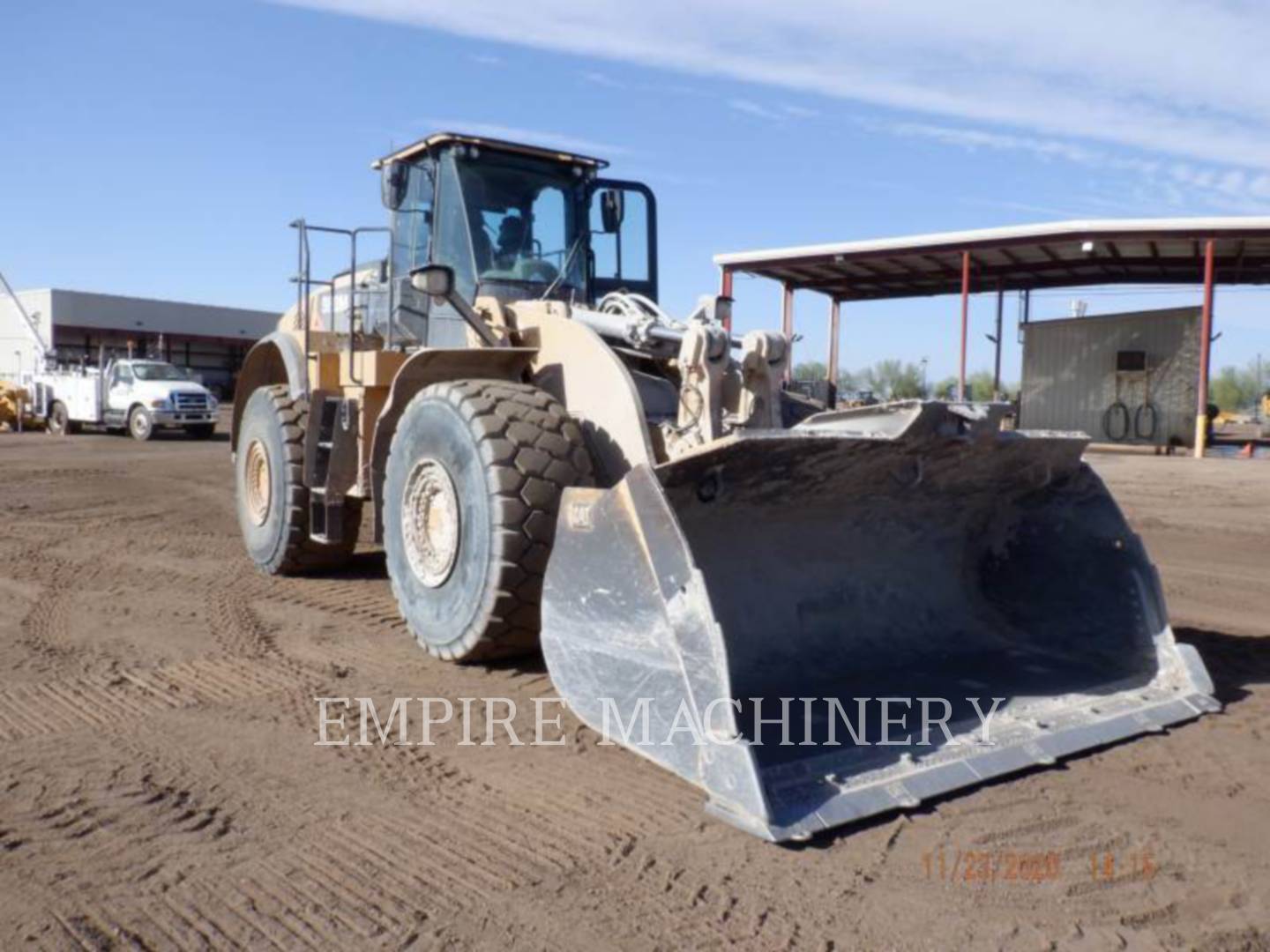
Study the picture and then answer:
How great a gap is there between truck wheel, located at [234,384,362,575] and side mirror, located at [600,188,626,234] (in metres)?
2.31

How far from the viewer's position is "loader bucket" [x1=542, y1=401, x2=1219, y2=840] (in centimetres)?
377

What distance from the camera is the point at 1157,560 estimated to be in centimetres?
941

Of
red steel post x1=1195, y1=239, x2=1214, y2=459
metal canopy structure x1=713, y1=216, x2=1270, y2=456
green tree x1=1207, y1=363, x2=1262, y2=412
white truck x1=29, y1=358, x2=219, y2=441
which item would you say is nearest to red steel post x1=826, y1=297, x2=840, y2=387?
metal canopy structure x1=713, y1=216, x2=1270, y2=456

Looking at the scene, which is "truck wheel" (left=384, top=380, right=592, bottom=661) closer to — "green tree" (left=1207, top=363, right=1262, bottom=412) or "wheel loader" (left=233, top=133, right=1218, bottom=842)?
"wheel loader" (left=233, top=133, right=1218, bottom=842)

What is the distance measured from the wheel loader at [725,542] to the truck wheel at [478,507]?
0.04 ft

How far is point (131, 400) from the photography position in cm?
2519

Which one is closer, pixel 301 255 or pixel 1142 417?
pixel 301 255

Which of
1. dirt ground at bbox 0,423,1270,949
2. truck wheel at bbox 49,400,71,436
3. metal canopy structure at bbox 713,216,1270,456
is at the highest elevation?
metal canopy structure at bbox 713,216,1270,456

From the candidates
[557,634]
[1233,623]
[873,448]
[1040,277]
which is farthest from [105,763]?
[1040,277]

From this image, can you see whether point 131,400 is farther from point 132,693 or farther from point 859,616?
point 859,616

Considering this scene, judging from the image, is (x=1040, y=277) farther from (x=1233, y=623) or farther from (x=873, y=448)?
(x=873, y=448)

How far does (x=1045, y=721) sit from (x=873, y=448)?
4.22 ft

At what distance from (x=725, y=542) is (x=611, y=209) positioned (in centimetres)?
287

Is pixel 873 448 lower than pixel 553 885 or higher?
higher
